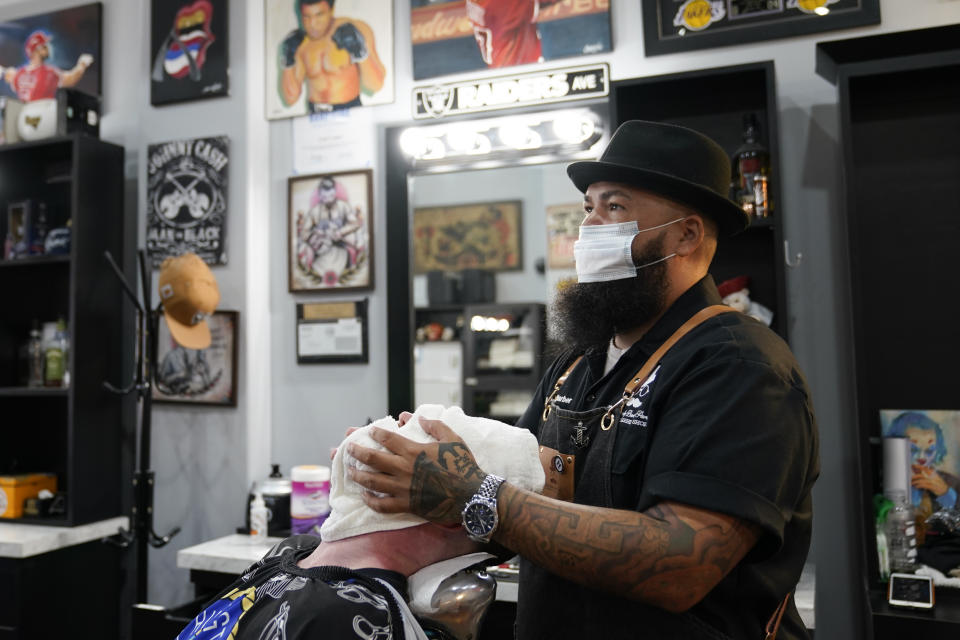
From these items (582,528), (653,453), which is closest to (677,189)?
(653,453)

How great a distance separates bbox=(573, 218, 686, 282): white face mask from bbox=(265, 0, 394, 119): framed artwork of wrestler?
72.4 inches

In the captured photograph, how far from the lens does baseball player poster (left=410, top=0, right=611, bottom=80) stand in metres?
2.84

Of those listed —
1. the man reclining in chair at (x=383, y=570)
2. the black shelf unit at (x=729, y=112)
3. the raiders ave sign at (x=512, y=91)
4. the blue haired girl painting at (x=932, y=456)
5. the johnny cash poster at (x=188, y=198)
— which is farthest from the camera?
the johnny cash poster at (x=188, y=198)

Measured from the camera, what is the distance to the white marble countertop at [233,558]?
234 centimetres

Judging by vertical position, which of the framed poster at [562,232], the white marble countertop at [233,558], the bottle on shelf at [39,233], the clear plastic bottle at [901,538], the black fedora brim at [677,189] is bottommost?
the white marble countertop at [233,558]

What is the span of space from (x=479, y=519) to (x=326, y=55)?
2.57 m

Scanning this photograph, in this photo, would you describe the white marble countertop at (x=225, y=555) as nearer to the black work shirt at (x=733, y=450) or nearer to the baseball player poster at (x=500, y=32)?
the black work shirt at (x=733, y=450)

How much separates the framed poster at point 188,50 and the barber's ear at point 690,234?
2.46 m

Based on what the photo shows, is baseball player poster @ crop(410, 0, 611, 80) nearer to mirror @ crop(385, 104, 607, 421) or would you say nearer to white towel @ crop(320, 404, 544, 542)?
mirror @ crop(385, 104, 607, 421)

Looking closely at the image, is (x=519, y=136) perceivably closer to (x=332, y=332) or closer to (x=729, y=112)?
(x=729, y=112)

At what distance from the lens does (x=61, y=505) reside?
3.26 meters

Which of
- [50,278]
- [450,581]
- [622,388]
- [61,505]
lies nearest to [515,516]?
[450,581]

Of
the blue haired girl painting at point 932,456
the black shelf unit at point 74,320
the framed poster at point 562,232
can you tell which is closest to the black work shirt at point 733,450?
the blue haired girl painting at point 932,456

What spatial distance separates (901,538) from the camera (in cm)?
217
